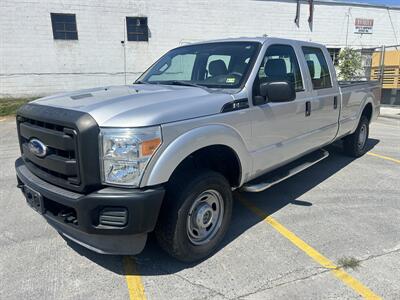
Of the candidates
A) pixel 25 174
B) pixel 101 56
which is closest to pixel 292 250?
pixel 25 174

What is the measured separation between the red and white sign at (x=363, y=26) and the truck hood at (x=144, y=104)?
77.7 ft

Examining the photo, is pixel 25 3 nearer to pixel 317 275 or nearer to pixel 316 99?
pixel 316 99

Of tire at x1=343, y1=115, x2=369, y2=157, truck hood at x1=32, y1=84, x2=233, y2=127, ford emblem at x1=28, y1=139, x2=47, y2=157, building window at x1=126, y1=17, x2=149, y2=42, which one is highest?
building window at x1=126, y1=17, x2=149, y2=42

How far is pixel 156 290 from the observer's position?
2.72m

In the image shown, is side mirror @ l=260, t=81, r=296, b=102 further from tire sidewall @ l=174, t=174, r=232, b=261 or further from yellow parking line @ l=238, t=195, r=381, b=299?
yellow parking line @ l=238, t=195, r=381, b=299

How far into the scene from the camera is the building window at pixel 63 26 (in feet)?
53.7

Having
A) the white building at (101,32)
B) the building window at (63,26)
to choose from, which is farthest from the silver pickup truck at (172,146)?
the building window at (63,26)

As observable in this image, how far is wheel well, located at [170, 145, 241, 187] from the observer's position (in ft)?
9.93

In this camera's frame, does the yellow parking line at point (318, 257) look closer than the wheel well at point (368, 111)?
Yes

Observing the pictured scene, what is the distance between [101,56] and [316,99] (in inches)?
591

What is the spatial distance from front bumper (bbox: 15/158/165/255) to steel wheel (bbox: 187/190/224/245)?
1.70 ft

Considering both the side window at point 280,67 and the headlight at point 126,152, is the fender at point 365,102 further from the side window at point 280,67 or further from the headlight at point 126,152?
the headlight at point 126,152

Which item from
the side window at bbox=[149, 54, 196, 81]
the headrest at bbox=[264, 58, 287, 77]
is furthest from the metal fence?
the side window at bbox=[149, 54, 196, 81]

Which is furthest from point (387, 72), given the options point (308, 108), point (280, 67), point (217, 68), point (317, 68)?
point (217, 68)
